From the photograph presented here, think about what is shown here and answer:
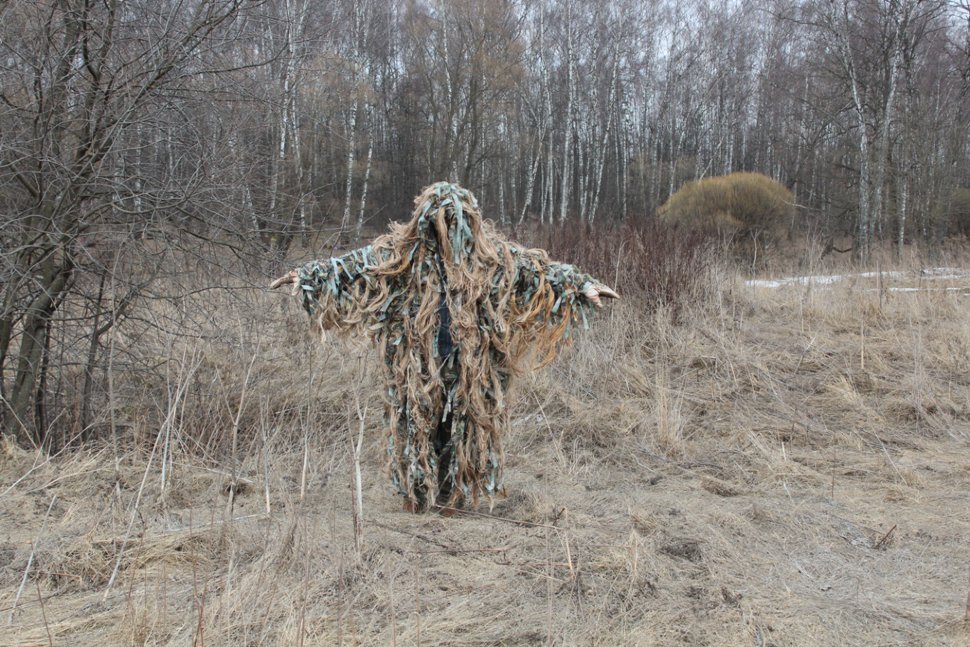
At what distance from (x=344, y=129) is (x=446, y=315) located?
54.7ft

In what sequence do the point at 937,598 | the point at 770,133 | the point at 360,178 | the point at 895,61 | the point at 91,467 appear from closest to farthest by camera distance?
the point at 937,598
the point at 91,467
the point at 895,61
the point at 360,178
the point at 770,133

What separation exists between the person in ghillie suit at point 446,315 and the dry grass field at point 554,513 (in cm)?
29

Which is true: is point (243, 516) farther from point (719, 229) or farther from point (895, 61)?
point (895, 61)

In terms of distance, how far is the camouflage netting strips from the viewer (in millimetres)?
3121

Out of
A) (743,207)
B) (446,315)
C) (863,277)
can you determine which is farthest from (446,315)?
(743,207)

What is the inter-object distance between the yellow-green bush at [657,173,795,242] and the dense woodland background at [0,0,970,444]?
1170mm

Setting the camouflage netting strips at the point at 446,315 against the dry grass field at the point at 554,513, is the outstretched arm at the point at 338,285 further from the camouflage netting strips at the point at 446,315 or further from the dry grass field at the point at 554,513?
the dry grass field at the point at 554,513

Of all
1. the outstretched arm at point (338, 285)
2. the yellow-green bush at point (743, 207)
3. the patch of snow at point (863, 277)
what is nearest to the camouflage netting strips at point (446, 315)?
the outstretched arm at point (338, 285)

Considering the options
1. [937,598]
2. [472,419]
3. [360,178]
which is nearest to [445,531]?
[472,419]

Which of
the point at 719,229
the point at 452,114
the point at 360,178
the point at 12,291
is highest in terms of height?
the point at 452,114

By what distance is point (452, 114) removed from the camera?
2144cm

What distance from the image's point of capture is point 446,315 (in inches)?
126

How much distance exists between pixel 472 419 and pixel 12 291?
2.99m

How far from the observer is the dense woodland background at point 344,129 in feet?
14.3
